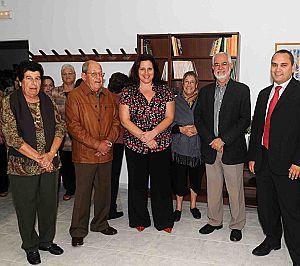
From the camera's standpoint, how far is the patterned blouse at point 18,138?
281 centimetres

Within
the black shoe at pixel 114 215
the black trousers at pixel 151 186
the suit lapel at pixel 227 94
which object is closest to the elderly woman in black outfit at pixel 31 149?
the black trousers at pixel 151 186

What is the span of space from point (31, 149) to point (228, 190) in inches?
70.5

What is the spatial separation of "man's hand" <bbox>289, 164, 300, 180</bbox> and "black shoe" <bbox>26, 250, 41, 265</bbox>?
2102 millimetres

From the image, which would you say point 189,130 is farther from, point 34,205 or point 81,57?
point 81,57

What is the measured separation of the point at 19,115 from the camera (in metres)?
2.83

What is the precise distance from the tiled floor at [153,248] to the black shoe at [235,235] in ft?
0.15

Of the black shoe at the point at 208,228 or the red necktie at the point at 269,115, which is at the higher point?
the red necktie at the point at 269,115

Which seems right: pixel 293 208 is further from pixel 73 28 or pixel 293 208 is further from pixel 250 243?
pixel 73 28

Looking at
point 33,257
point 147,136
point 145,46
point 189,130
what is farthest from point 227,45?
point 33,257

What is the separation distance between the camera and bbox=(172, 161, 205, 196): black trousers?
391cm

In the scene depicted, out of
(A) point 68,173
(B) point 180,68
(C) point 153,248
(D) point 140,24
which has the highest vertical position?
(D) point 140,24

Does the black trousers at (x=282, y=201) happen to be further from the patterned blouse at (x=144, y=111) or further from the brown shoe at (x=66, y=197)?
the brown shoe at (x=66, y=197)

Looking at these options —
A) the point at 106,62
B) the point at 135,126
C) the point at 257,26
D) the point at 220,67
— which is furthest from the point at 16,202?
the point at 257,26

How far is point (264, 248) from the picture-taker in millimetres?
3195
